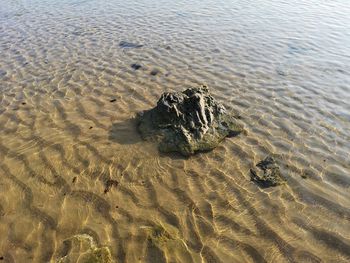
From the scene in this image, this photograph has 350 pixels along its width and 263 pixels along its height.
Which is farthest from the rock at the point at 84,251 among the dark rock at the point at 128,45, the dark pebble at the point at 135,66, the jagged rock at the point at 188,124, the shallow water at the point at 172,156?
the dark rock at the point at 128,45

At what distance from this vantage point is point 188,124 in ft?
24.4

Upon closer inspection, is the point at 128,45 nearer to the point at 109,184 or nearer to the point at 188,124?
the point at 188,124

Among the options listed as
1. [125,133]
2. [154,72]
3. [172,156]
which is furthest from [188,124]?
[154,72]

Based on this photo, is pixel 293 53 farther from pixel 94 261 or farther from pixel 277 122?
pixel 94 261

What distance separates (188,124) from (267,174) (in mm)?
2058

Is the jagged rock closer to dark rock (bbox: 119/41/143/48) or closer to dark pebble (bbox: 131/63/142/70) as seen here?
dark pebble (bbox: 131/63/142/70)

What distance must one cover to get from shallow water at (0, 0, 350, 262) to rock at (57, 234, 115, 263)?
126 millimetres

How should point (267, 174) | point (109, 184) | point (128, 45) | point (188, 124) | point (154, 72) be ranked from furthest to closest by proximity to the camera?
point (128, 45) < point (154, 72) < point (188, 124) < point (267, 174) < point (109, 184)

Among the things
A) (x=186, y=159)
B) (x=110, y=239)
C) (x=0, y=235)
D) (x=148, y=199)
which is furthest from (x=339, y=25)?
(x=0, y=235)

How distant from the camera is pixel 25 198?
6.01m

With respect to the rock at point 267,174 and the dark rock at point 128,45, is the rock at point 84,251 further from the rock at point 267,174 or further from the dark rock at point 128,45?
the dark rock at point 128,45

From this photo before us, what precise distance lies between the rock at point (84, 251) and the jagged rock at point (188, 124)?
2.63 metres

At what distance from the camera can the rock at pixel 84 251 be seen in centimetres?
489

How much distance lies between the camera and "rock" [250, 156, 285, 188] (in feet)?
20.9
